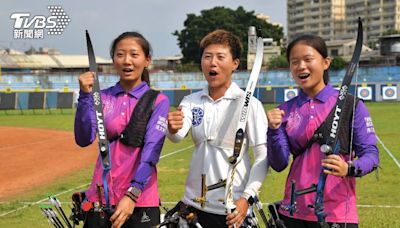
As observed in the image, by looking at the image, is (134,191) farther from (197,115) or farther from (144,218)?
(197,115)

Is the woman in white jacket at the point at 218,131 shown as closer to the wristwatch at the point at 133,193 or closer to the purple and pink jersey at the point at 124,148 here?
the purple and pink jersey at the point at 124,148

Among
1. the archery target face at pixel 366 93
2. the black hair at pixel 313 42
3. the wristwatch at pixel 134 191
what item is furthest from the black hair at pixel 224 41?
the archery target face at pixel 366 93

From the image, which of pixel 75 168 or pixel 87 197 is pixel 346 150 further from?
pixel 75 168

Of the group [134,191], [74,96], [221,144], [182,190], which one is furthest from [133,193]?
[74,96]

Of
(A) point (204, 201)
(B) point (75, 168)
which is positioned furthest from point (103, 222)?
(B) point (75, 168)

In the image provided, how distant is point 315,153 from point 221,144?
0.54 metres

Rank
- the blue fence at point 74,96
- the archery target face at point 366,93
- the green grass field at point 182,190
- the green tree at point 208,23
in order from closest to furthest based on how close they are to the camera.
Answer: the green grass field at point 182,190 → the blue fence at point 74,96 → the archery target face at point 366,93 → the green tree at point 208,23

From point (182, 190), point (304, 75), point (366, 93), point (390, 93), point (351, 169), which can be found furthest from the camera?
point (390, 93)

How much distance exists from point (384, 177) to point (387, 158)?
7.95 ft

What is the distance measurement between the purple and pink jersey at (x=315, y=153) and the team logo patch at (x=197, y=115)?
1.51 feet

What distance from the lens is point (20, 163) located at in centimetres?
1266

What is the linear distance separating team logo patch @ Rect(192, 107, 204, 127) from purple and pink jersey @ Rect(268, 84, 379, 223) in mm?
459

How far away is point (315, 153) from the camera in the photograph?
3.34m

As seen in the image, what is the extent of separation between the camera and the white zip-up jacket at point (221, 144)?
347cm
